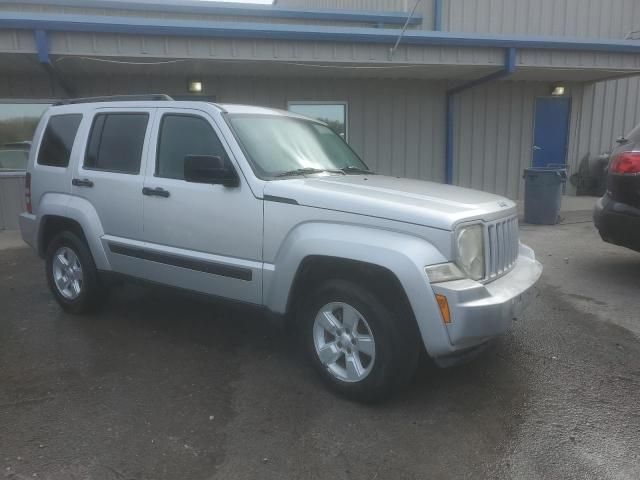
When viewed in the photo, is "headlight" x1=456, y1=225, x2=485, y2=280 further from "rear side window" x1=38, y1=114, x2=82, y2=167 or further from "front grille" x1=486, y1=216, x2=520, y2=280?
"rear side window" x1=38, y1=114, x2=82, y2=167

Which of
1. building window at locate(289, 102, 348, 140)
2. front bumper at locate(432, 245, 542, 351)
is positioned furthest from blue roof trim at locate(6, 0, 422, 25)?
front bumper at locate(432, 245, 542, 351)

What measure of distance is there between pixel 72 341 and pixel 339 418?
2509mm

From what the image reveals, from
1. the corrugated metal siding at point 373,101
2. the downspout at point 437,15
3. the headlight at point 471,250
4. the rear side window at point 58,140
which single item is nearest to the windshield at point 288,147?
the headlight at point 471,250

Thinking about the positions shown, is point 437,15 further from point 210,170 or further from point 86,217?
point 210,170

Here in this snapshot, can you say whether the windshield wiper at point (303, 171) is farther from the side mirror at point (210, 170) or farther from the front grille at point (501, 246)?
the front grille at point (501, 246)

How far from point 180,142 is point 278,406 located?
2163mm

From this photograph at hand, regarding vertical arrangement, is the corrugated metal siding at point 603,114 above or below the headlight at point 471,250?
above

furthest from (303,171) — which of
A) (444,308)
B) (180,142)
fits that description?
(444,308)

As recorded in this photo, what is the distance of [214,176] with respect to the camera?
3.61 m

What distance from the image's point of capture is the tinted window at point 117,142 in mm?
4367

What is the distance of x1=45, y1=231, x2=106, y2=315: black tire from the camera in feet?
15.4

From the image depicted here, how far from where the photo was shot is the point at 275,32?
7.94 m

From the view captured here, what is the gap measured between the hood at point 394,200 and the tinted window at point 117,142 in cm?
150

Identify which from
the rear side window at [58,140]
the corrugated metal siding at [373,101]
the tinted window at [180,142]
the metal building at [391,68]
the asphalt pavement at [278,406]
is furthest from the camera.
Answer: the corrugated metal siding at [373,101]
